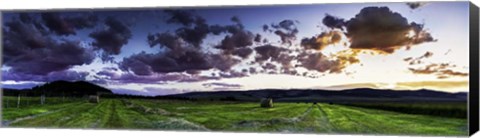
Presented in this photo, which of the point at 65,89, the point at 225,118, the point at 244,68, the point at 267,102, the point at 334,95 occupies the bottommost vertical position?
the point at 225,118

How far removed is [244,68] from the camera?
786 inches

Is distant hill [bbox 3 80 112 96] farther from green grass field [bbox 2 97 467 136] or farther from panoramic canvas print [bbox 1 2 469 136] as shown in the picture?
green grass field [bbox 2 97 467 136]

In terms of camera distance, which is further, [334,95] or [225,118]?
[225,118]

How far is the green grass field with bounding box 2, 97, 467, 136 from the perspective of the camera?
62.2 ft

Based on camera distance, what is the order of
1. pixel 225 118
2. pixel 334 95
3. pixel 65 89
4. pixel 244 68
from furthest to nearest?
pixel 65 89, pixel 225 118, pixel 244 68, pixel 334 95

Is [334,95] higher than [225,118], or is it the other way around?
[334,95]

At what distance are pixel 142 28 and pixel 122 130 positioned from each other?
2.12 m

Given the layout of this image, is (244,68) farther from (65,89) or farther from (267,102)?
(65,89)

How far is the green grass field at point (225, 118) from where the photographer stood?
62.2 ft

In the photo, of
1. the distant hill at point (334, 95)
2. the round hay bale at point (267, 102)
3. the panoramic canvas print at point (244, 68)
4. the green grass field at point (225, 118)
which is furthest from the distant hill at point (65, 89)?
the round hay bale at point (267, 102)

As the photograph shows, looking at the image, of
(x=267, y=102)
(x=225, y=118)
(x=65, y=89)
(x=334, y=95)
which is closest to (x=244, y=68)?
(x=267, y=102)

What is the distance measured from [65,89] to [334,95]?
5.75 meters

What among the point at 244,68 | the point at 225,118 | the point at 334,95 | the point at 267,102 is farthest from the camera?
the point at 225,118

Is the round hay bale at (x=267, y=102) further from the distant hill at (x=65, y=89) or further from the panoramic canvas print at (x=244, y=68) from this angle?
the distant hill at (x=65, y=89)
